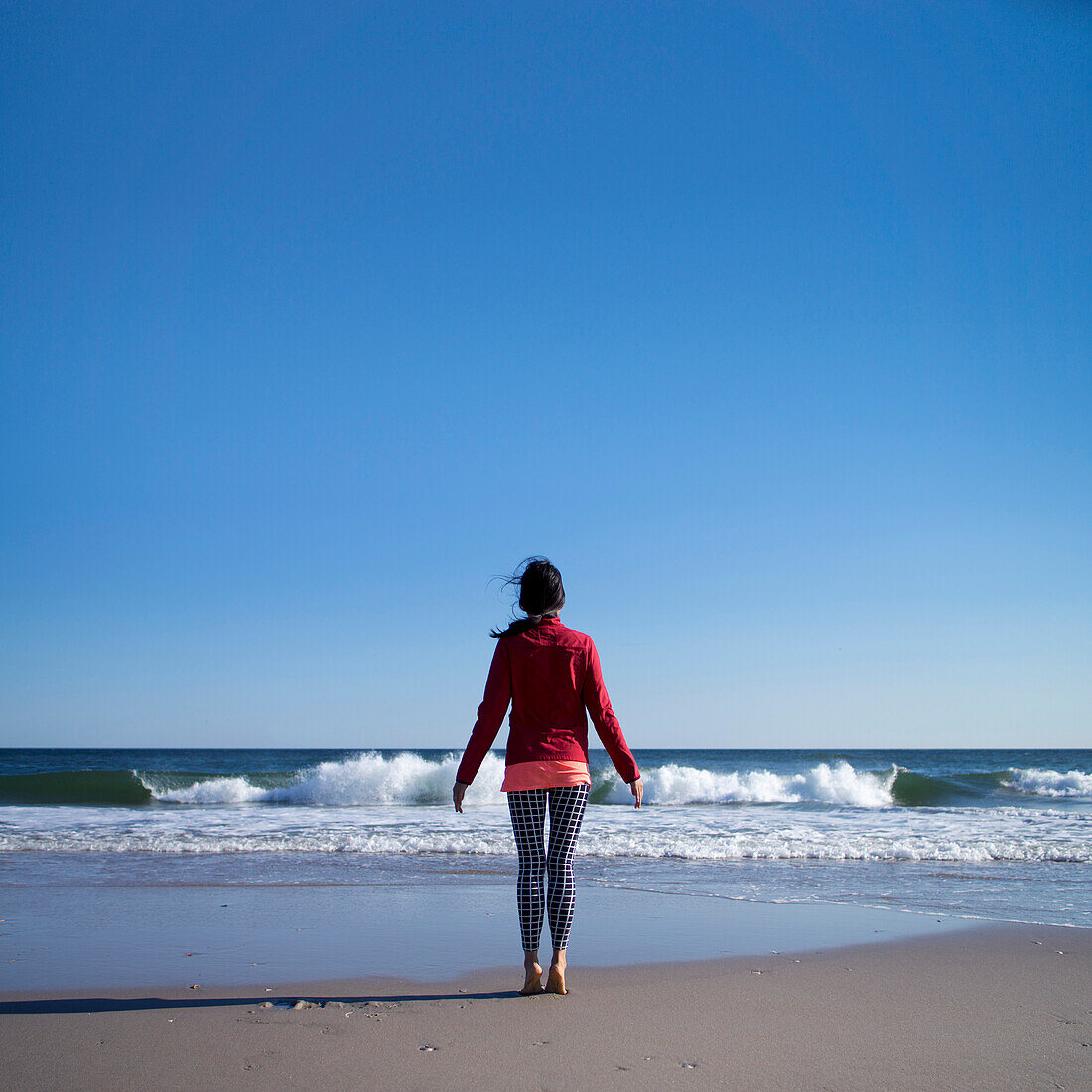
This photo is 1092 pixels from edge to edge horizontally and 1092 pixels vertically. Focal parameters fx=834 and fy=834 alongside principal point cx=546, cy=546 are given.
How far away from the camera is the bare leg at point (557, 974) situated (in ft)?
11.1

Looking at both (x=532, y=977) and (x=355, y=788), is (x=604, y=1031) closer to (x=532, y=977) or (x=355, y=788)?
(x=532, y=977)

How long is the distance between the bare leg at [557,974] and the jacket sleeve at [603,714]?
2.49 ft

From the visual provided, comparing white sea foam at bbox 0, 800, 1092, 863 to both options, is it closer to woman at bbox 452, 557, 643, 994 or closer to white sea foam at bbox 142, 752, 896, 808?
woman at bbox 452, 557, 643, 994

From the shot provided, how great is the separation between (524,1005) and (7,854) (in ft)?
23.2

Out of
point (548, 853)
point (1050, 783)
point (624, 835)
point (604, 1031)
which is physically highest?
point (548, 853)

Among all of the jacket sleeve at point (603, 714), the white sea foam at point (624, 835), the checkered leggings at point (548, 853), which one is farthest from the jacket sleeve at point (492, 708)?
the white sea foam at point (624, 835)

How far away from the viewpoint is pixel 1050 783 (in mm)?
22328

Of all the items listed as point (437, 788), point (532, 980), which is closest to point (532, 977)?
point (532, 980)

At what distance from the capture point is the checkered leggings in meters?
3.30

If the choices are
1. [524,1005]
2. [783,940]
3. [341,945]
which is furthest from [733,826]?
[524,1005]

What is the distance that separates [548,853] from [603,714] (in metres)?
0.60

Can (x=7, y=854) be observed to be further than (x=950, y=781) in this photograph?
No

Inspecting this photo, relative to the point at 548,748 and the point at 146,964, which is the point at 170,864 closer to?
the point at 146,964

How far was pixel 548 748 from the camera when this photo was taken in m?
3.31
